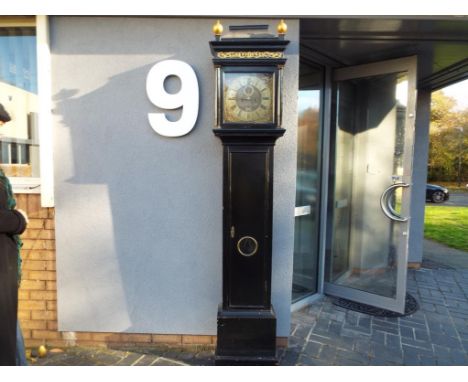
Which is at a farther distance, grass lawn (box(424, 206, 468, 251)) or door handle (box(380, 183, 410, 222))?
grass lawn (box(424, 206, 468, 251))

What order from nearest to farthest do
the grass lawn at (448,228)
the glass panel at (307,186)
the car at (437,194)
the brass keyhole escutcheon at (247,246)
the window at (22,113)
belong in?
the brass keyhole escutcheon at (247,246)
the window at (22,113)
the glass panel at (307,186)
the grass lawn at (448,228)
the car at (437,194)

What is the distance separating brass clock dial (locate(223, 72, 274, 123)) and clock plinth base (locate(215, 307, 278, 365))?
1462 mm

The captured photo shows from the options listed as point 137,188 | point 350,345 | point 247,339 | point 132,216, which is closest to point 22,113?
point 137,188

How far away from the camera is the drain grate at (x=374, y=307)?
3225mm

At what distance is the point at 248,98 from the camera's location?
2129mm

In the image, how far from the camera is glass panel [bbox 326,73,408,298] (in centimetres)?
340

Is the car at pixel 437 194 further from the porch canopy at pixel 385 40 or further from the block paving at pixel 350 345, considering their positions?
the block paving at pixel 350 345

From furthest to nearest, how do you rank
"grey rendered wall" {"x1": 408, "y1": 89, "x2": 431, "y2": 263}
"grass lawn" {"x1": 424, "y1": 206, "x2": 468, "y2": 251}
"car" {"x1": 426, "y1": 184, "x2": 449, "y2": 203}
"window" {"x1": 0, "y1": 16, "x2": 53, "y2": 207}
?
"car" {"x1": 426, "y1": 184, "x2": 449, "y2": 203} < "grass lawn" {"x1": 424, "y1": 206, "x2": 468, "y2": 251} < "grey rendered wall" {"x1": 408, "y1": 89, "x2": 431, "y2": 263} < "window" {"x1": 0, "y1": 16, "x2": 53, "y2": 207}

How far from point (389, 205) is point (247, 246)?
1854mm

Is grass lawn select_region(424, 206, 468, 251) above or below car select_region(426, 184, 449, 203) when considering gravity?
below

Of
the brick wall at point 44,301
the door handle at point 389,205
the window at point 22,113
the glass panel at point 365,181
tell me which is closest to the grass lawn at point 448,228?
the glass panel at point 365,181

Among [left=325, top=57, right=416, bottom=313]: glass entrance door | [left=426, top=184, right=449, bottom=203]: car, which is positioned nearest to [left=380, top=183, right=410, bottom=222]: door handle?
[left=325, top=57, right=416, bottom=313]: glass entrance door

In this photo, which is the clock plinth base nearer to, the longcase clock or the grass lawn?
the longcase clock

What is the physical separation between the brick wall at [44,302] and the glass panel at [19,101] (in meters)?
0.38
